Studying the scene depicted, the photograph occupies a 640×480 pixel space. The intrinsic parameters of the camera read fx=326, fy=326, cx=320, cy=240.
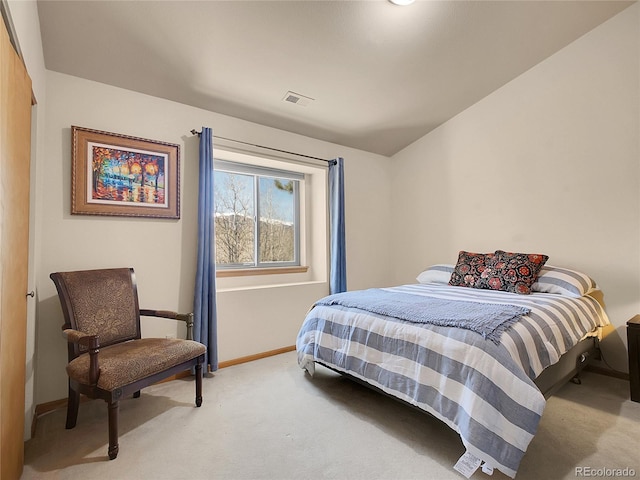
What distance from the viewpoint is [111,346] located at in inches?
83.1

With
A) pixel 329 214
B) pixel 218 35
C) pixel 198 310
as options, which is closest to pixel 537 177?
pixel 329 214

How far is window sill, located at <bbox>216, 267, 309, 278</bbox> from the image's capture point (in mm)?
3258

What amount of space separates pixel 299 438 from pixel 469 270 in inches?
83.9

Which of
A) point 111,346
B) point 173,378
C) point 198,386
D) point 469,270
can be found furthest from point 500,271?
point 111,346

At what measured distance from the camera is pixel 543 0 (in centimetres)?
236

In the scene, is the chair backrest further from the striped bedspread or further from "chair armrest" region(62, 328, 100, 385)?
the striped bedspread

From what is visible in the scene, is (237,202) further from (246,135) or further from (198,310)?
(198,310)

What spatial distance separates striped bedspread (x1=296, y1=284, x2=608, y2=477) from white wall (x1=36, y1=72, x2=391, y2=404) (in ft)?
2.77

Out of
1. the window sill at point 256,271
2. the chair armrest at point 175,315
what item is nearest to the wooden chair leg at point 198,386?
the chair armrest at point 175,315

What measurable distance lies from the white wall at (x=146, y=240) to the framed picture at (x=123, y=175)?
2.5 inches

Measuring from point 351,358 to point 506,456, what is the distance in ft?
3.22

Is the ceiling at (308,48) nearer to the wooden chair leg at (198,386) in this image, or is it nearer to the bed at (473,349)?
the bed at (473,349)

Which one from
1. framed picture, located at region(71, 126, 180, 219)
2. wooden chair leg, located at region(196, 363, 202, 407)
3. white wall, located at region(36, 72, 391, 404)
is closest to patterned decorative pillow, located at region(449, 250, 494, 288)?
white wall, located at region(36, 72, 391, 404)

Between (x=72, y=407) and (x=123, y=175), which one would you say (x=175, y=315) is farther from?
(x=123, y=175)
